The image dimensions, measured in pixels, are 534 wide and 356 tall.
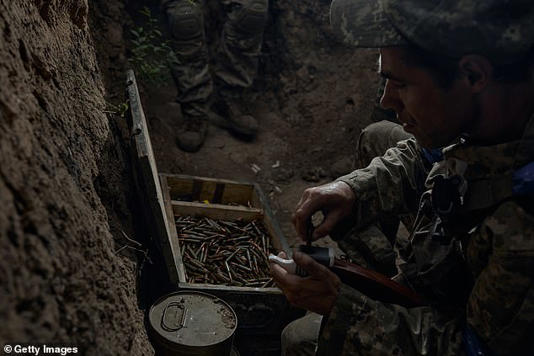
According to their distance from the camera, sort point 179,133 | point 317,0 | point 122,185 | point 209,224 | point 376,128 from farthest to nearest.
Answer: point 317,0 → point 179,133 → point 209,224 → point 376,128 → point 122,185

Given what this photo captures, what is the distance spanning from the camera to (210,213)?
3797 mm

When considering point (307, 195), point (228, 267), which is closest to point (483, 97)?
point (307, 195)

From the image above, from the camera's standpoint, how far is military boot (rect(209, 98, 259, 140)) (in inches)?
230

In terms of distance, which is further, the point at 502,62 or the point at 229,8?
the point at 229,8

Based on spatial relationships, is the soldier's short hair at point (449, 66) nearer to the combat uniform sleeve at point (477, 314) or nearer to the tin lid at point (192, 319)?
the combat uniform sleeve at point (477, 314)

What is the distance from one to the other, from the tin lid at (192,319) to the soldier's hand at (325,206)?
611mm

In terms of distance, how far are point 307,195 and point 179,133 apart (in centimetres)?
336

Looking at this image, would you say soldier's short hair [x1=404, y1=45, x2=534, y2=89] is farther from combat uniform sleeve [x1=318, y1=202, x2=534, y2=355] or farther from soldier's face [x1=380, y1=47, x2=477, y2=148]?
combat uniform sleeve [x1=318, y1=202, x2=534, y2=355]

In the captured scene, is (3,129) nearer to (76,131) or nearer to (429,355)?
(76,131)

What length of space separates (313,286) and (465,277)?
68cm

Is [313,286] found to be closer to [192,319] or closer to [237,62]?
[192,319]

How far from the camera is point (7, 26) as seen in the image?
1310 mm

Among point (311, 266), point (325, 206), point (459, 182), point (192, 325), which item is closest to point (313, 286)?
point (311, 266)

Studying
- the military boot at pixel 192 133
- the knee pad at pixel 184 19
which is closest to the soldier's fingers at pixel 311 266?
the military boot at pixel 192 133
